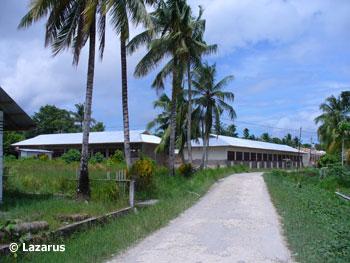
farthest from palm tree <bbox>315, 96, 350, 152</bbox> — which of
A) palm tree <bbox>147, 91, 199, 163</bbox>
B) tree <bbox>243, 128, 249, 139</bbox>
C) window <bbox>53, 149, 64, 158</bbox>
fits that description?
tree <bbox>243, 128, 249, 139</bbox>

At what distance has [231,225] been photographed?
8992 mm

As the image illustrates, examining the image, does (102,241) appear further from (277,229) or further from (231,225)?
(277,229)

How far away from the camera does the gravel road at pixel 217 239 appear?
20.6 feet

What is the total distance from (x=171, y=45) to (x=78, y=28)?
791 centimetres

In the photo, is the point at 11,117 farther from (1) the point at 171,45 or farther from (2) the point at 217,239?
(1) the point at 171,45

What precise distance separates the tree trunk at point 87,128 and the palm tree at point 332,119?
34.5m

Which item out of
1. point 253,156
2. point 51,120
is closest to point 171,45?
point 253,156

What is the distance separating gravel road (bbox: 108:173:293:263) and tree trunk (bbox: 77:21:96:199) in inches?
142

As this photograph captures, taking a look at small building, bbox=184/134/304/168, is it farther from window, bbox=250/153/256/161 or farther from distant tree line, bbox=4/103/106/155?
distant tree line, bbox=4/103/106/155

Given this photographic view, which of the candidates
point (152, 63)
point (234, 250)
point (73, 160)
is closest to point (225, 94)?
point (152, 63)

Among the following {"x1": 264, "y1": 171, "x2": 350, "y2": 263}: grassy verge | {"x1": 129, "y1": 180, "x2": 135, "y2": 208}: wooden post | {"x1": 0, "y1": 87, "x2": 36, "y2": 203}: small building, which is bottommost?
{"x1": 264, "y1": 171, "x2": 350, "y2": 263}: grassy verge

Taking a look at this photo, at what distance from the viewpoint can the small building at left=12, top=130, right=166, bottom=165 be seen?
121 feet

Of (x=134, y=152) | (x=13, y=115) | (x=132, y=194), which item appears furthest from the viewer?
(x=134, y=152)

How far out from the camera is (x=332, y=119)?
4172cm
